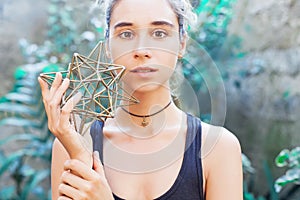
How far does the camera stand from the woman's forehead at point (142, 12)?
873mm

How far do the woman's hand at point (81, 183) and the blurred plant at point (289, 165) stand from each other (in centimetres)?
124

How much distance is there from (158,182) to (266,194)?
1.14 m

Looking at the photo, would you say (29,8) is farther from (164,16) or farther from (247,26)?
(164,16)

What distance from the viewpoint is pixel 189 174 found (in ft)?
2.98

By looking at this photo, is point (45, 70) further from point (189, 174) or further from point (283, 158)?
point (189, 174)

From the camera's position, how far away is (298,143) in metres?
1.95

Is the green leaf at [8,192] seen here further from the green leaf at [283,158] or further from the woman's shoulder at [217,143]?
the woman's shoulder at [217,143]

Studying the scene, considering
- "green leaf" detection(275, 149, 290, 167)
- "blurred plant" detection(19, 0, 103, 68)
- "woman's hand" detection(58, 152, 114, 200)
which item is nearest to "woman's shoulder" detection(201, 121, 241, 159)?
"woman's hand" detection(58, 152, 114, 200)

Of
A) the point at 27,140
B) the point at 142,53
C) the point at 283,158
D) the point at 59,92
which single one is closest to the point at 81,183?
the point at 59,92

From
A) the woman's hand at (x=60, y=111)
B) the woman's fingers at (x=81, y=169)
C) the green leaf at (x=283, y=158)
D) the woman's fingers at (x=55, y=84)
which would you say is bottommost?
the woman's fingers at (x=81, y=169)

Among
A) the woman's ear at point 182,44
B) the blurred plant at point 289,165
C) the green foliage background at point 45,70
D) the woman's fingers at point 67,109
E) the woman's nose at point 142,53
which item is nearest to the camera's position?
the woman's fingers at point 67,109

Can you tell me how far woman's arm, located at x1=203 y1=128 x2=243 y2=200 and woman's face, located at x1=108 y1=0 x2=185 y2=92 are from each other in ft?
0.48

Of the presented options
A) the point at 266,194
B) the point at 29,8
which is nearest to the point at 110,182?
Answer: the point at 266,194

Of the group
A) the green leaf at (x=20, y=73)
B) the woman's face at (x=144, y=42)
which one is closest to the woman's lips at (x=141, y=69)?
the woman's face at (x=144, y=42)
